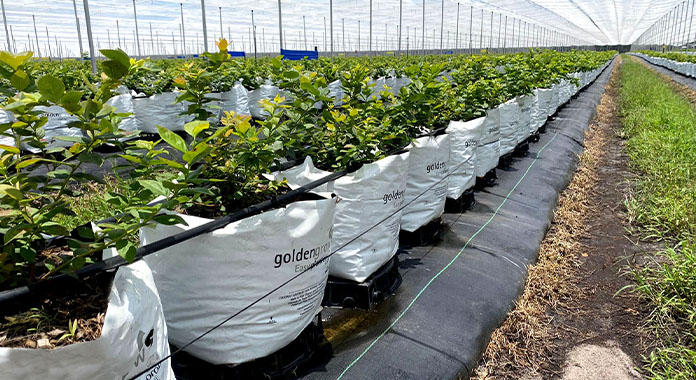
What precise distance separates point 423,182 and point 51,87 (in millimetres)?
2420

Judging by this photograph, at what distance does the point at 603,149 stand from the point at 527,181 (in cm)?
383

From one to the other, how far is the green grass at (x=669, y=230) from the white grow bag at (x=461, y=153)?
1.39 metres

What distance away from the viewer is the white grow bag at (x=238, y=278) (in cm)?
161

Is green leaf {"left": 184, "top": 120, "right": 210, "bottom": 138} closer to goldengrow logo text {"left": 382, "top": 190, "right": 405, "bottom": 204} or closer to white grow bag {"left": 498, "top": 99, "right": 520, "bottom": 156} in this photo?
goldengrow logo text {"left": 382, "top": 190, "right": 405, "bottom": 204}

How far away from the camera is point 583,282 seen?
3.41m

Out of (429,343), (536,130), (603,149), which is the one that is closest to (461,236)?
(429,343)

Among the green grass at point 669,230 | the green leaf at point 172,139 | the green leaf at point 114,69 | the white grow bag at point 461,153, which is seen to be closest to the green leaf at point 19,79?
the green leaf at point 114,69

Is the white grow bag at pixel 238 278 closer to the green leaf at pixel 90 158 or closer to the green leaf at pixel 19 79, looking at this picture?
the green leaf at pixel 90 158

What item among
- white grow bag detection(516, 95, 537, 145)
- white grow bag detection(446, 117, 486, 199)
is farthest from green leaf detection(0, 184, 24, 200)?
white grow bag detection(516, 95, 537, 145)

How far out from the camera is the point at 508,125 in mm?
5262

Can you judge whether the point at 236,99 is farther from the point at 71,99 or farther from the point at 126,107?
the point at 71,99

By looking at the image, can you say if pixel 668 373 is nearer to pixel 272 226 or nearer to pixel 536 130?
pixel 272 226

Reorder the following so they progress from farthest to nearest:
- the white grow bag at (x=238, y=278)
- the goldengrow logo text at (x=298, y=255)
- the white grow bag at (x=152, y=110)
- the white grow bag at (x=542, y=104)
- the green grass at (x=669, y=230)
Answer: the white grow bag at (x=152, y=110) < the white grow bag at (x=542, y=104) < the green grass at (x=669, y=230) < the goldengrow logo text at (x=298, y=255) < the white grow bag at (x=238, y=278)

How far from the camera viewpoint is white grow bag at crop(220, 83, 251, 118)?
8.07m
